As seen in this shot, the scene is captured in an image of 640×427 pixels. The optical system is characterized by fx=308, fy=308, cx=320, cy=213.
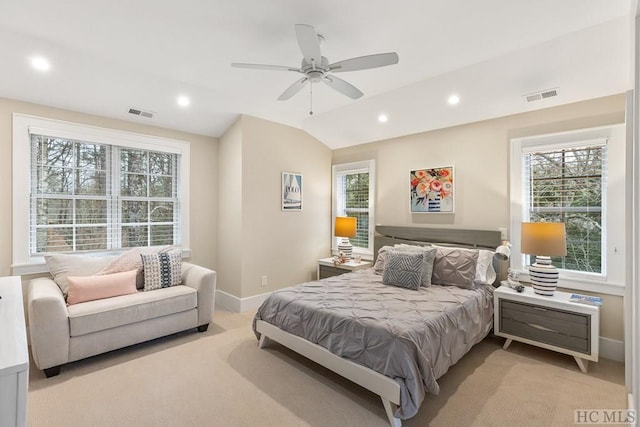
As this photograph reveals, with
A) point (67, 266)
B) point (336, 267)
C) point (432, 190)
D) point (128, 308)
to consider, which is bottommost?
point (128, 308)

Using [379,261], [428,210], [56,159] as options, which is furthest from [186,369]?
[428,210]

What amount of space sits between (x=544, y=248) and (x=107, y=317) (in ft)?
13.4

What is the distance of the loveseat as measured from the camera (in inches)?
98.7

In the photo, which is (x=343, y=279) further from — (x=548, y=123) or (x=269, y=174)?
(x=548, y=123)

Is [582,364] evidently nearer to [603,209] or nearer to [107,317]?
[603,209]

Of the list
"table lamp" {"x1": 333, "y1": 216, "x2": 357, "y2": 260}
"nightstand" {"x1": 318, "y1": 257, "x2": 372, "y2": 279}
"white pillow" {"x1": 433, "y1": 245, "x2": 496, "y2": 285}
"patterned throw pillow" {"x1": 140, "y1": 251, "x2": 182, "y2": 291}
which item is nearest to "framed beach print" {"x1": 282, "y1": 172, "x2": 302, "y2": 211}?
"table lamp" {"x1": 333, "y1": 216, "x2": 357, "y2": 260}

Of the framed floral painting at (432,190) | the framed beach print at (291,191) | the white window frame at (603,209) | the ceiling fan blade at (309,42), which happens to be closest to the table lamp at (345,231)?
the framed beach print at (291,191)

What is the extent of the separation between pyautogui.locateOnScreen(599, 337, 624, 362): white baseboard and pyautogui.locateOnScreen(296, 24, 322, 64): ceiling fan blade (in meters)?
3.63

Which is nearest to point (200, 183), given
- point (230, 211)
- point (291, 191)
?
point (230, 211)

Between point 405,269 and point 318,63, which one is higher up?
point 318,63

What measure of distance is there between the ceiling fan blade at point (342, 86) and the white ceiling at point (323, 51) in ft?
1.29

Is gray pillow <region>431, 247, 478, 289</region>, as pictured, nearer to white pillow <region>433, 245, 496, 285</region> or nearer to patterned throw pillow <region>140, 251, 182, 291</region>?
white pillow <region>433, 245, 496, 285</region>

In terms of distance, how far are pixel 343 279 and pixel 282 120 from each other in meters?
2.48

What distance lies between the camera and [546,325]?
2.85 metres
